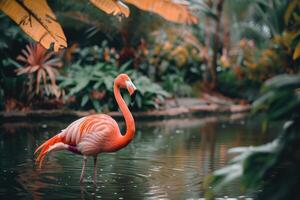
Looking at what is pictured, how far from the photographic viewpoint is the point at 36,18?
535cm

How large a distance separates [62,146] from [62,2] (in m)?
9.72

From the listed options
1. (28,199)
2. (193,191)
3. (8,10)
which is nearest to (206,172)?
(193,191)

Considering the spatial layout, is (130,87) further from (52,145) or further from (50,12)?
(50,12)

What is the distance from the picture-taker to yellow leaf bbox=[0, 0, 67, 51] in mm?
5031

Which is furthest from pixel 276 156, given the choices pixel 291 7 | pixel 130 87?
pixel 130 87

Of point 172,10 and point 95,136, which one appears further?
point 95,136

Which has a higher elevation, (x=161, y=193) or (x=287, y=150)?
(x=287, y=150)

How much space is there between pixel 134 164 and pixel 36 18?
304 centimetres

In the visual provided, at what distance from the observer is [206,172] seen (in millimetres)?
7316

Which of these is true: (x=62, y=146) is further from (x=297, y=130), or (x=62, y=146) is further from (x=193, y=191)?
(x=297, y=130)

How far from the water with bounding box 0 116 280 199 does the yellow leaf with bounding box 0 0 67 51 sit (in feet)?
4.62

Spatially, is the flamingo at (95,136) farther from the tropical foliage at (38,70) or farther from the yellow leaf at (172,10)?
the tropical foliage at (38,70)

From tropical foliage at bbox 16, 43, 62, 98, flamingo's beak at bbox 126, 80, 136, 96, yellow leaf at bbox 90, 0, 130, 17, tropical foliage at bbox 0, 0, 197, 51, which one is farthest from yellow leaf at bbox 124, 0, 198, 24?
tropical foliage at bbox 16, 43, 62, 98

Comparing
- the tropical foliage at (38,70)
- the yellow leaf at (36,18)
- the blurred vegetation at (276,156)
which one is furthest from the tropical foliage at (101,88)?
the blurred vegetation at (276,156)
